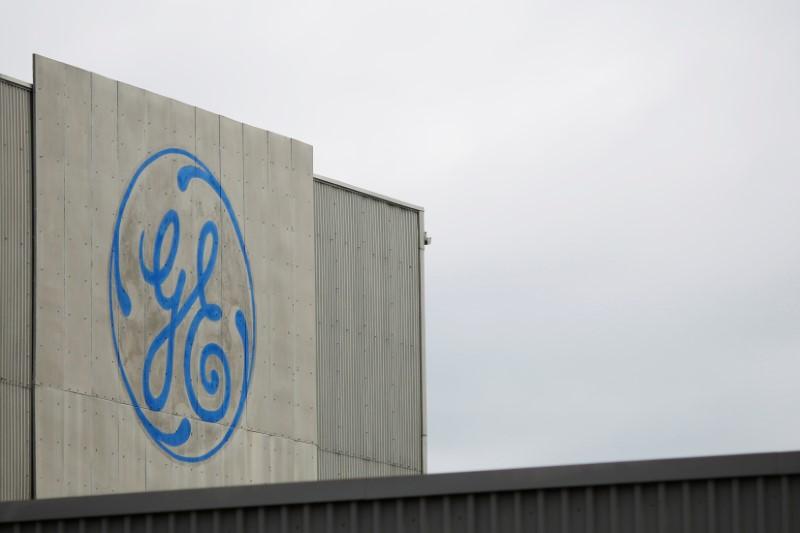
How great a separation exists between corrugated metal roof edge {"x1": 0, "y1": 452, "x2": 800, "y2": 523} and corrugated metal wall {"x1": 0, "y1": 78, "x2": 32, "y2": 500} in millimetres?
7028

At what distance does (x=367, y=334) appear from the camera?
3216 centimetres

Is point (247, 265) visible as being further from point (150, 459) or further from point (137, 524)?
point (137, 524)

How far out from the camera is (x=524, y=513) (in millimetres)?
15141

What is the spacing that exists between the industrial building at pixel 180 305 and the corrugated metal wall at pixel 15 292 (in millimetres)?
25

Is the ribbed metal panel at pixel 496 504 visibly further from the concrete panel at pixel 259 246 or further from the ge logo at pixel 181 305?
the concrete panel at pixel 259 246

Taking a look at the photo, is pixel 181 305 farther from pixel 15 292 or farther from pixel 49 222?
pixel 15 292

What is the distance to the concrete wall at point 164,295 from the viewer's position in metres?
24.6

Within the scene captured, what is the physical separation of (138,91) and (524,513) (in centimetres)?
1395

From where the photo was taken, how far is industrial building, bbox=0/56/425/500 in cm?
Answer: 2416

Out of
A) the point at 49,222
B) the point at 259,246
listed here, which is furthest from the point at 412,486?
the point at 259,246

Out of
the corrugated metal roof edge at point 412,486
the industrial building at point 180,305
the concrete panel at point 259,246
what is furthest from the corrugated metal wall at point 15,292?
the corrugated metal roof edge at point 412,486

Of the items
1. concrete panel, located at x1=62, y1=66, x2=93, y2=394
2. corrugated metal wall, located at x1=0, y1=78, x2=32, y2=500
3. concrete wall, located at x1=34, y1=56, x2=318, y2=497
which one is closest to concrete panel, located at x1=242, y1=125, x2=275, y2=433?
concrete wall, located at x1=34, y1=56, x2=318, y2=497

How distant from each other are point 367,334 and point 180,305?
20.4 ft

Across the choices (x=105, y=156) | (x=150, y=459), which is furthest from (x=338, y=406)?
(x=105, y=156)
